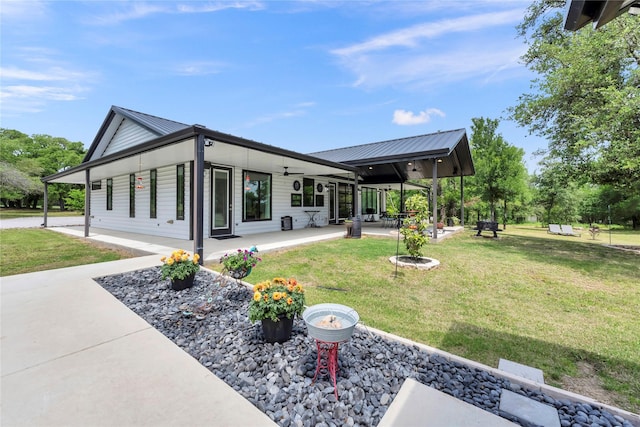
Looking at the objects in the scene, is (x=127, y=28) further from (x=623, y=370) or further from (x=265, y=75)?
(x=623, y=370)

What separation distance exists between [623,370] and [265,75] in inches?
482

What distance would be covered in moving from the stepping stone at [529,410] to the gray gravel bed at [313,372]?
0.15 ft

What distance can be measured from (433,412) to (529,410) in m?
0.62

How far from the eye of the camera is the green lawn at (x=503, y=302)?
2.44m

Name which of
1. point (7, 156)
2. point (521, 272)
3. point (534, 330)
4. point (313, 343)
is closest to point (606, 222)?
point (521, 272)

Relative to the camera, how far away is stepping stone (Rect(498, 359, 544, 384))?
6.64ft

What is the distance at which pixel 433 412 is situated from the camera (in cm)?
164

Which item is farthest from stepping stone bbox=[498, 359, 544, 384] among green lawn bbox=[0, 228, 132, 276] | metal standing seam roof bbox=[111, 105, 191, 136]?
metal standing seam roof bbox=[111, 105, 191, 136]

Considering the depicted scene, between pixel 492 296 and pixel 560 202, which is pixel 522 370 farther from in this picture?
pixel 560 202

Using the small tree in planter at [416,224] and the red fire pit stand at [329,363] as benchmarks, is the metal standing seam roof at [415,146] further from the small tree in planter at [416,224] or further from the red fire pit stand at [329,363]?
the red fire pit stand at [329,363]

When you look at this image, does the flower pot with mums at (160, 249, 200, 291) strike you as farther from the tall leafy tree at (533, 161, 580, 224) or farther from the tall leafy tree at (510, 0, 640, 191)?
the tall leafy tree at (533, 161, 580, 224)

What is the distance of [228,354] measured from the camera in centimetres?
231

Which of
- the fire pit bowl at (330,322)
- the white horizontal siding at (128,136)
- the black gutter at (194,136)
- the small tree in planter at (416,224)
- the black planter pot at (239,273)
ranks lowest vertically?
the black planter pot at (239,273)

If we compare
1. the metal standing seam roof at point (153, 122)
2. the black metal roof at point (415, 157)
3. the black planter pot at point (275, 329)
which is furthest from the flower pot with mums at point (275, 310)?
the metal standing seam roof at point (153, 122)
